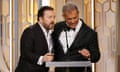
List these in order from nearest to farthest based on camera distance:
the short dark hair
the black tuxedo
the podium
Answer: the podium, the black tuxedo, the short dark hair

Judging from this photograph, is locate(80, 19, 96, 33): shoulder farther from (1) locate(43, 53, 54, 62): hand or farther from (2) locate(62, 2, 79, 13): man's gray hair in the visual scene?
(1) locate(43, 53, 54, 62): hand

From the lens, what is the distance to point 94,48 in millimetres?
2734

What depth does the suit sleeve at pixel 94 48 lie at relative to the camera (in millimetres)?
2682

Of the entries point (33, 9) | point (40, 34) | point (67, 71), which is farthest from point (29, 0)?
point (67, 71)

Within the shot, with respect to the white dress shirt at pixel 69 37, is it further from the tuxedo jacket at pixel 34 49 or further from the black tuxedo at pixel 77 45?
the tuxedo jacket at pixel 34 49

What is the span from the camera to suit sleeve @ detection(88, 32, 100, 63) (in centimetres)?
268

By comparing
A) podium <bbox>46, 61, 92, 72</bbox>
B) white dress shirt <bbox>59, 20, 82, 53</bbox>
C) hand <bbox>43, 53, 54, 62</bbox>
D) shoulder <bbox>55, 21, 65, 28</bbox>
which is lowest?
podium <bbox>46, 61, 92, 72</bbox>

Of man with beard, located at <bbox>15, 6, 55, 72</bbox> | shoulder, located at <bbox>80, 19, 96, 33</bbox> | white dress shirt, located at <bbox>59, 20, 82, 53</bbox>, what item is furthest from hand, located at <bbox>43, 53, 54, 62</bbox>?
shoulder, located at <bbox>80, 19, 96, 33</bbox>

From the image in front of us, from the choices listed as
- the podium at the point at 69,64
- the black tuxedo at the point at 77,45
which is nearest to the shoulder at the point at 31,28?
the black tuxedo at the point at 77,45

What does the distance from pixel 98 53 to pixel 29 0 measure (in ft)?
2.37

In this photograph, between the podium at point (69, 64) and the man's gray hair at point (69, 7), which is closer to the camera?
the podium at point (69, 64)

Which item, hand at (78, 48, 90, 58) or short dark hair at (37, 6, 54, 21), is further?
short dark hair at (37, 6, 54, 21)

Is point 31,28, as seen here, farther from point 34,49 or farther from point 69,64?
point 69,64

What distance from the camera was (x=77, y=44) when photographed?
2.68m
